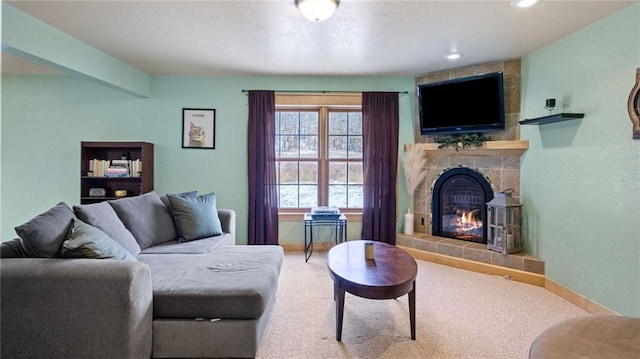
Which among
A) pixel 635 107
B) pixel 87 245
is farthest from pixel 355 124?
pixel 87 245

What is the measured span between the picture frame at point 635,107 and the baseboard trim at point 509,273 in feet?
4.64

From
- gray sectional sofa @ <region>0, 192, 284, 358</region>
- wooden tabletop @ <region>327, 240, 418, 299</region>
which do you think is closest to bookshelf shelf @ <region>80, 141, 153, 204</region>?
gray sectional sofa @ <region>0, 192, 284, 358</region>

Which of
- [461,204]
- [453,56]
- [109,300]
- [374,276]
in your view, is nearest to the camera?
[109,300]

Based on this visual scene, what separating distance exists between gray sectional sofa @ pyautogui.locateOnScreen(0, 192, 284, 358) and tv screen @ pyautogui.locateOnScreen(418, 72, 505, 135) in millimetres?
2896

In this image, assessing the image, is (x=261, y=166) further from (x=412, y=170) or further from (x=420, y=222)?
(x=420, y=222)

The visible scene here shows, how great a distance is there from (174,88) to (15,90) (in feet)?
6.81

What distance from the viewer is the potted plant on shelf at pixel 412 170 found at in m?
4.20

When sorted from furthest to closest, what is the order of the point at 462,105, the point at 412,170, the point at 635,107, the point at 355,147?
the point at 355,147 < the point at 412,170 < the point at 462,105 < the point at 635,107

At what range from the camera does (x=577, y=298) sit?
2.83m

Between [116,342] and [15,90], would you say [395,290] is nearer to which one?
[116,342]

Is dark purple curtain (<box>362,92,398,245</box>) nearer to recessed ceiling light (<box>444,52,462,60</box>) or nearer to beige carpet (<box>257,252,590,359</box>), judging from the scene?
recessed ceiling light (<box>444,52,462,60</box>)

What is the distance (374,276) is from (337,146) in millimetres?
2697

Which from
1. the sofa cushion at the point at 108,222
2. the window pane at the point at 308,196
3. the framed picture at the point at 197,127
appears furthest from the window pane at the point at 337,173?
the sofa cushion at the point at 108,222

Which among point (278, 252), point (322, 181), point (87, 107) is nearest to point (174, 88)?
point (87, 107)
